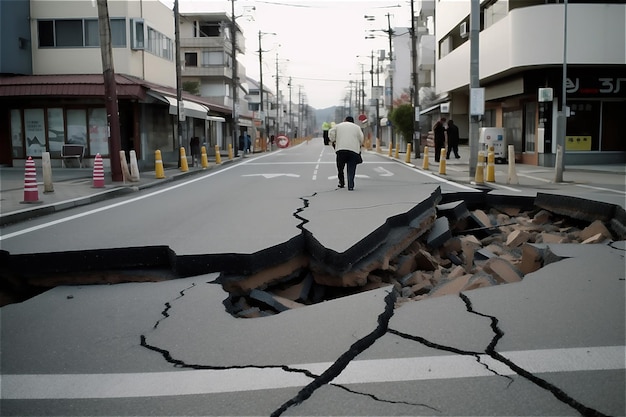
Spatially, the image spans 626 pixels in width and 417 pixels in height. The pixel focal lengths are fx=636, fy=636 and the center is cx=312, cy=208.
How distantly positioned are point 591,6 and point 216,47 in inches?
2098

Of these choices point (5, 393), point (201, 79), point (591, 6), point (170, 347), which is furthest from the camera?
point (201, 79)

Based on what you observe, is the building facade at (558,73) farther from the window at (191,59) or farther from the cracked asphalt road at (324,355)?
the window at (191,59)

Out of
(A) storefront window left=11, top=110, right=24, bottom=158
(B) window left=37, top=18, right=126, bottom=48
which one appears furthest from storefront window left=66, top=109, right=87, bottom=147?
(B) window left=37, top=18, right=126, bottom=48

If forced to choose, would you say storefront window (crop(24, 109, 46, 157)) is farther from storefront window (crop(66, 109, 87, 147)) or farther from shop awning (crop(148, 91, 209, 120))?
shop awning (crop(148, 91, 209, 120))

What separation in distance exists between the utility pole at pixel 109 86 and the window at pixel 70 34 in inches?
496

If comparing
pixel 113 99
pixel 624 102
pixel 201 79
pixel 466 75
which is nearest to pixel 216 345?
pixel 113 99

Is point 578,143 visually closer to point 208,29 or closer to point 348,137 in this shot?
point 348,137

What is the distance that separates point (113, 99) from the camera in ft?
59.7

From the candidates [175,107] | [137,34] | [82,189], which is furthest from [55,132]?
[82,189]

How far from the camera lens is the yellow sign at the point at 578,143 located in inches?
1014

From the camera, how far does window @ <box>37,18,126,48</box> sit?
29891 millimetres

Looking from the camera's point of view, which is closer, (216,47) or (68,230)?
(68,230)

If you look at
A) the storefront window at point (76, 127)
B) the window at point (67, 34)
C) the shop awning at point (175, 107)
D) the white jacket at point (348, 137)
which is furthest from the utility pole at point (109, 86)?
the window at point (67, 34)

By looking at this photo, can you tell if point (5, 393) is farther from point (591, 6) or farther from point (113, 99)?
point (591, 6)
